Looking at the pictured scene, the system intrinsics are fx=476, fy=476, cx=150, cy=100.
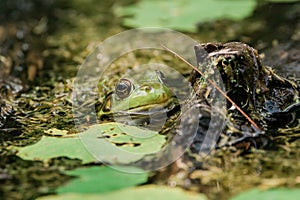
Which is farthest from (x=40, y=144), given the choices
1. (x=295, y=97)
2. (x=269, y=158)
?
(x=295, y=97)

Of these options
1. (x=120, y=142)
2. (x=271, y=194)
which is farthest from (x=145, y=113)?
(x=271, y=194)

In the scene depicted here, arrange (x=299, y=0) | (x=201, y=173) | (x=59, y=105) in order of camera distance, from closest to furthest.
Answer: (x=201, y=173)
(x=59, y=105)
(x=299, y=0)

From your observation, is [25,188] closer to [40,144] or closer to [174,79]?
[40,144]

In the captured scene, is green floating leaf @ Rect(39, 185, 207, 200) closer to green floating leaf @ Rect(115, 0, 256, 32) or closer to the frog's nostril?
the frog's nostril

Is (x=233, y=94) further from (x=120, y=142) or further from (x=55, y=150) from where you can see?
(x=55, y=150)

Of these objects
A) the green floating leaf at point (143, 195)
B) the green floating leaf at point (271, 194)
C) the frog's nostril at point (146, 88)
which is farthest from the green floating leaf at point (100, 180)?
the frog's nostril at point (146, 88)

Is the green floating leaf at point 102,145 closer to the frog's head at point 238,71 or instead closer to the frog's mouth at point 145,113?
the frog's mouth at point 145,113

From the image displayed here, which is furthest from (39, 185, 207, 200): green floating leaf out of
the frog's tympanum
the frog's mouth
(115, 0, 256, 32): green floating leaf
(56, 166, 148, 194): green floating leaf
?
(115, 0, 256, 32): green floating leaf
